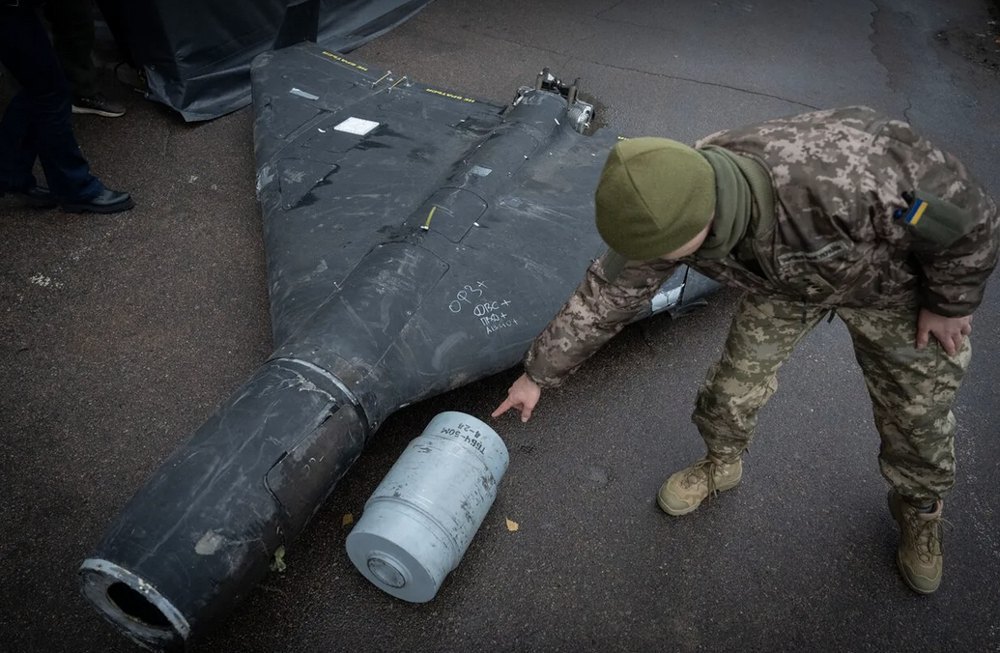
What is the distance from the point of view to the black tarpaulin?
474cm

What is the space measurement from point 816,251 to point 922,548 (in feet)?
5.15

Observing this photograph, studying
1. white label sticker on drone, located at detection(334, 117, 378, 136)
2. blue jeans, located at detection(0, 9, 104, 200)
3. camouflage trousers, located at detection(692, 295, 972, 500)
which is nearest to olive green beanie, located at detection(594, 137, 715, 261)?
camouflage trousers, located at detection(692, 295, 972, 500)

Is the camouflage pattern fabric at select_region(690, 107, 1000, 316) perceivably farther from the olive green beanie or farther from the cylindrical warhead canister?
the cylindrical warhead canister

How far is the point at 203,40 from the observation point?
16.2ft

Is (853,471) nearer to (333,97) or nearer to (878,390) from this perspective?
(878,390)

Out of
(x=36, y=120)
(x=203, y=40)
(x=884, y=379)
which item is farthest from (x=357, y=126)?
(x=884, y=379)

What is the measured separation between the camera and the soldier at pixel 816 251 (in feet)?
5.61

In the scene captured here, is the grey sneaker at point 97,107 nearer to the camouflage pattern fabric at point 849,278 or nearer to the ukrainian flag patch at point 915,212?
the camouflage pattern fabric at point 849,278

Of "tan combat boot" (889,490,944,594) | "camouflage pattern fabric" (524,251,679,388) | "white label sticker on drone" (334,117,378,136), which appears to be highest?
"camouflage pattern fabric" (524,251,679,388)

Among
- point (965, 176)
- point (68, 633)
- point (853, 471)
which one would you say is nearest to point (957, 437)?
point (853, 471)

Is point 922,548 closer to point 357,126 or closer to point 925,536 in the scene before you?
point 925,536

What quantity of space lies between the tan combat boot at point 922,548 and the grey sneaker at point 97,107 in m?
5.62

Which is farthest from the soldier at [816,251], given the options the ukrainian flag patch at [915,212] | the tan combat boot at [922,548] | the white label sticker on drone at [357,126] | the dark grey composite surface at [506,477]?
the white label sticker on drone at [357,126]

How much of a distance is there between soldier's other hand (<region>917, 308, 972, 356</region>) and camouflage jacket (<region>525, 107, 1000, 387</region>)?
0.16 feet
